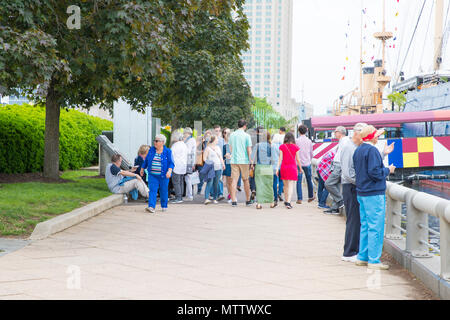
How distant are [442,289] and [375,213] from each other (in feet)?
5.19

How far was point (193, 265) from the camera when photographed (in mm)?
6949

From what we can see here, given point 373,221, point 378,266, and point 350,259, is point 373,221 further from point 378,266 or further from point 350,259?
point 350,259

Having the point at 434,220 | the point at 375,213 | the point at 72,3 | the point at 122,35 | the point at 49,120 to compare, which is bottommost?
the point at 434,220

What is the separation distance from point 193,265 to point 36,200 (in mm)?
5311

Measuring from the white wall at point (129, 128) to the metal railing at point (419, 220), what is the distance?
12434mm

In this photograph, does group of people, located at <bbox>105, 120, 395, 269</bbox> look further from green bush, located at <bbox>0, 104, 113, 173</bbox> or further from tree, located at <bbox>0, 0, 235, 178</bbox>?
green bush, located at <bbox>0, 104, 113, 173</bbox>

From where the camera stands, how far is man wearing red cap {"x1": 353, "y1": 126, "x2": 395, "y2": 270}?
6.79 metres

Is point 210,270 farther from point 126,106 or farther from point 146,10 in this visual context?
point 126,106

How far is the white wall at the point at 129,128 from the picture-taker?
64.1 feet

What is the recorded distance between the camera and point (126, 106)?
20203 millimetres

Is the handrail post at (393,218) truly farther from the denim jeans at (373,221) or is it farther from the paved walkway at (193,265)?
the denim jeans at (373,221)

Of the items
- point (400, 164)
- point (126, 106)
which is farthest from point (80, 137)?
point (400, 164)
